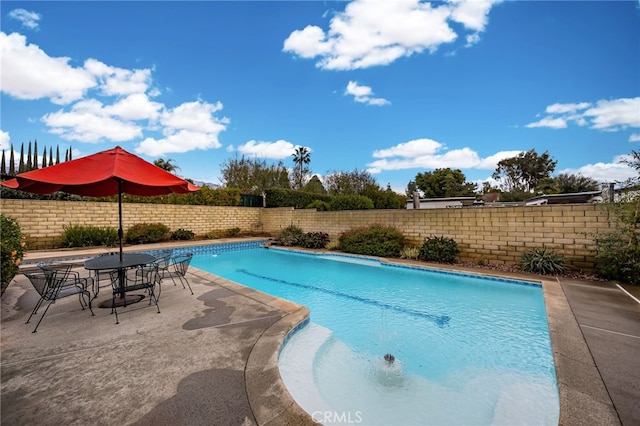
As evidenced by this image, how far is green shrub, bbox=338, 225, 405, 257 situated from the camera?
945 cm

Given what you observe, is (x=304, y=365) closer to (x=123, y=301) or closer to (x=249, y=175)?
(x=123, y=301)

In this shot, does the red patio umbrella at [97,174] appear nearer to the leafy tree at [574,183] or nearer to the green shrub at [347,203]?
the green shrub at [347,203]

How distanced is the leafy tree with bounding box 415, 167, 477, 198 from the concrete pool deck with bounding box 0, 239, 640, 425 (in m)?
28.3

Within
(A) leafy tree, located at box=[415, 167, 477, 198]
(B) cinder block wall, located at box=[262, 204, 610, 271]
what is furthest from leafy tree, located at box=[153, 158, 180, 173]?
(A) leafy tree, located at box=[415, 167, 477, 198]

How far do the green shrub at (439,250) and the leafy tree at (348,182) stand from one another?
58.6ft

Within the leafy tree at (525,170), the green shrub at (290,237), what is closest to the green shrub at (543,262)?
the green shrub at (290,237)

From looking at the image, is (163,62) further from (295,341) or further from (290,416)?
(290,416)

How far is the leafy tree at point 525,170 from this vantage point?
33312 millimetres

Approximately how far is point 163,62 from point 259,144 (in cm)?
1460

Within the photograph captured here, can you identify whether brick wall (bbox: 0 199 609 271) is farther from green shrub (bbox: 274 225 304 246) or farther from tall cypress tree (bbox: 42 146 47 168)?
tall cypress tree (bbox: 42 146 47 168)

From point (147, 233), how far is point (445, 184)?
29.3 meters

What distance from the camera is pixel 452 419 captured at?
2.30 metres

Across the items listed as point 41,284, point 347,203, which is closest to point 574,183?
point 347,203

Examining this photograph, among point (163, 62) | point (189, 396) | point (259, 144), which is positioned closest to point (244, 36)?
point (163, 62)
